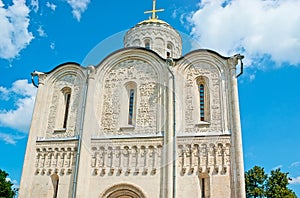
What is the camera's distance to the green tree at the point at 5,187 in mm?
20688

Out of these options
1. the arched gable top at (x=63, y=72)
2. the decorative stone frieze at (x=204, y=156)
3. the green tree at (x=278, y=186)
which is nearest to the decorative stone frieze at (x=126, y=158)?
the decorative stone frieze at (x=204, y=156)

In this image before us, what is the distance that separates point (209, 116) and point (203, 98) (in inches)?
39.0

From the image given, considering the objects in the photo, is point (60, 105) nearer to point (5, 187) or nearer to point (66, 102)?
point (66, 102)

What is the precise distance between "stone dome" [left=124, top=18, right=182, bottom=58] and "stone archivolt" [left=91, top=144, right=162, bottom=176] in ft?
21.6

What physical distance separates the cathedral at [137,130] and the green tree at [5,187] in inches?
368

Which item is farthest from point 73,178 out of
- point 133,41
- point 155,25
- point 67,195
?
point 155,25

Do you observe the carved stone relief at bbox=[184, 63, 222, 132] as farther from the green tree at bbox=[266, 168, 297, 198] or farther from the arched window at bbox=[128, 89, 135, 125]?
the green tree at bbox=[266, 168, 297, 198]

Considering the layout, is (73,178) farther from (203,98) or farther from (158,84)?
(203,98)

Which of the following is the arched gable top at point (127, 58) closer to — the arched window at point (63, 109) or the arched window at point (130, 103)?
the arched window at point (130, 103)

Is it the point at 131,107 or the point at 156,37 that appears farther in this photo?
the point at 156,37

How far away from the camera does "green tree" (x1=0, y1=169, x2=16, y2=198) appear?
67.9 feet

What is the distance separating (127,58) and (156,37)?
3.67 meters

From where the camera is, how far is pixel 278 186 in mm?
19766

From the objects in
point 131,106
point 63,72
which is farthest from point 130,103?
point 63,72
